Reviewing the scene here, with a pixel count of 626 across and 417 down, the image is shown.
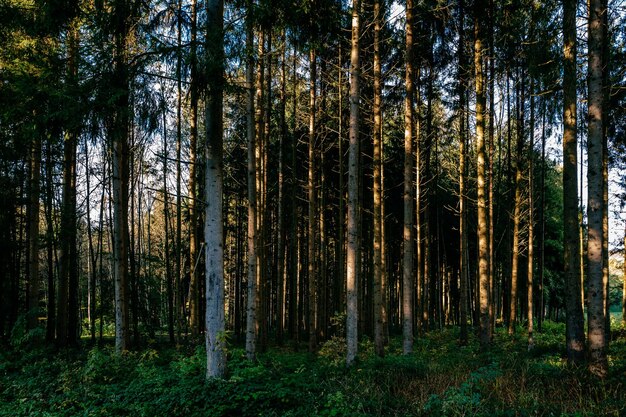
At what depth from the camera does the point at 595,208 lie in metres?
7.35

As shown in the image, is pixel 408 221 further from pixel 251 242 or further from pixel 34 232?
pixel 34 232

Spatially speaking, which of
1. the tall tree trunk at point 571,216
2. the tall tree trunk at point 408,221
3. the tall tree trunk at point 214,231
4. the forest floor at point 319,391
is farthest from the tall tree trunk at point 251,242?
the tall tree trunk at point 571,216

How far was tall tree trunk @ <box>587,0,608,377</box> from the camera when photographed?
7.24 m

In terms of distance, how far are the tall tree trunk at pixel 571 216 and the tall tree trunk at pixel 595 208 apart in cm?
76

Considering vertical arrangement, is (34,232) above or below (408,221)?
below

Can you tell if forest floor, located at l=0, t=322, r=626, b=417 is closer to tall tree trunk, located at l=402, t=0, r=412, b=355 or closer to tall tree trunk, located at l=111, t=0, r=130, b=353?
tall tree trunk, located at l=111, t=0, r=130, b=353

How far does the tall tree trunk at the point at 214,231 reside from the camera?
6750mm

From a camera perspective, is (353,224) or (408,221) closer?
(353,224)

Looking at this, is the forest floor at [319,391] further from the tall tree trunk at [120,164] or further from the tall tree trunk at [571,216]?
the tall tree trunk at [120,164]

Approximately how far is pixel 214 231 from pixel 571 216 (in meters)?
7.90

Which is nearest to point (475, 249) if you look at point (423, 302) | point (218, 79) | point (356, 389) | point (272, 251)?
point (423, 302)

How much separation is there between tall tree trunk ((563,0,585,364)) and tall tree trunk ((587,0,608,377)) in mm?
758

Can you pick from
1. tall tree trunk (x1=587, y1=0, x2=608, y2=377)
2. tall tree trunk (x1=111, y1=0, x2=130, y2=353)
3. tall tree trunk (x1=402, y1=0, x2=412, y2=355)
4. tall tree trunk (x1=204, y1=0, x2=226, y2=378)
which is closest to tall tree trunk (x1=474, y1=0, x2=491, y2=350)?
tall tree trunk (x1=402, y1=0, x2=412, y2=355)

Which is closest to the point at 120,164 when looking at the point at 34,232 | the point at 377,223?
the point at 34,232
